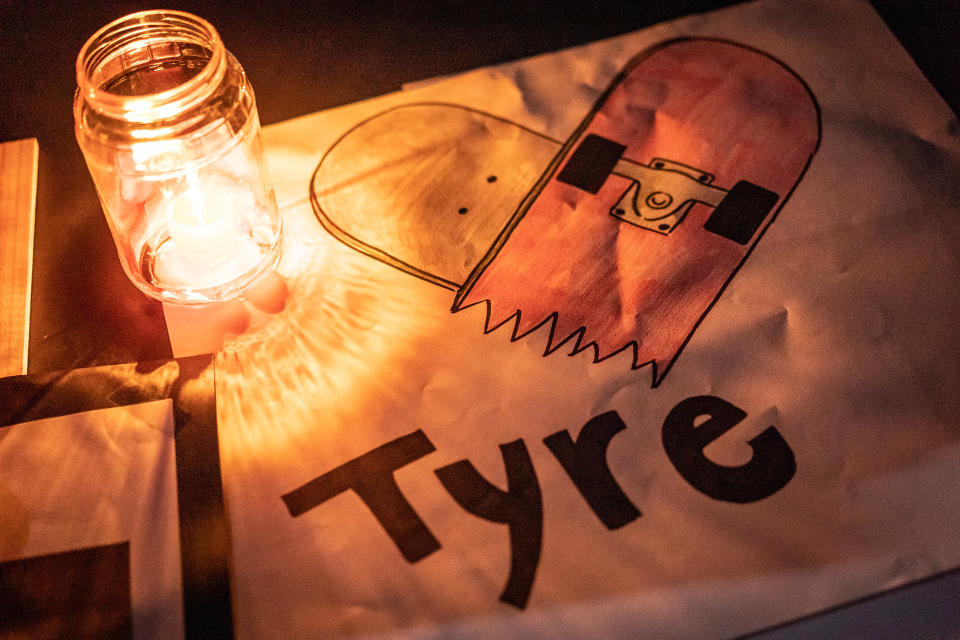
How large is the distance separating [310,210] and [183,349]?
123mm

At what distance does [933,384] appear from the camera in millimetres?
426

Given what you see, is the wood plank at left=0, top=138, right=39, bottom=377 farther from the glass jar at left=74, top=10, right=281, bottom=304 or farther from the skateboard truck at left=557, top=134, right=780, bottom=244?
the skateboard truck at left=557, top=134, right=780, bottom=244

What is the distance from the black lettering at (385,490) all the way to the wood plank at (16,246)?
185mm

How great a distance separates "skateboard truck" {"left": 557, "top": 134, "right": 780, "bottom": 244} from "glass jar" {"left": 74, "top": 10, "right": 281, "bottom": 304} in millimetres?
202

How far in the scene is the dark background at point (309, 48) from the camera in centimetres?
53

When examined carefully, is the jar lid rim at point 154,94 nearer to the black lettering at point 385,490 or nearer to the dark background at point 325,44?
the dark background at point 325,44

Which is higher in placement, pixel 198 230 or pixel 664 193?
pixel 664 193

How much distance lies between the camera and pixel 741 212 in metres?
0.50

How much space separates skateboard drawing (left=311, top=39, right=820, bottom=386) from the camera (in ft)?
1.54

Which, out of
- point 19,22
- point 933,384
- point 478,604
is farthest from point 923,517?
point 19,22

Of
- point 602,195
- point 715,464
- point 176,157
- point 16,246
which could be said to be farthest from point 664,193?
point 16,246

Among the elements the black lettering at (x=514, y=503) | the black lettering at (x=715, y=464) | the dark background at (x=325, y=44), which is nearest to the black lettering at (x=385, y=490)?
the black lettering at (x=514, y=503)

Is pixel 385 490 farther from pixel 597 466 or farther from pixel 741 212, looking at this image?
pixel 741 212

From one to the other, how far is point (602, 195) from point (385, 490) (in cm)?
24
